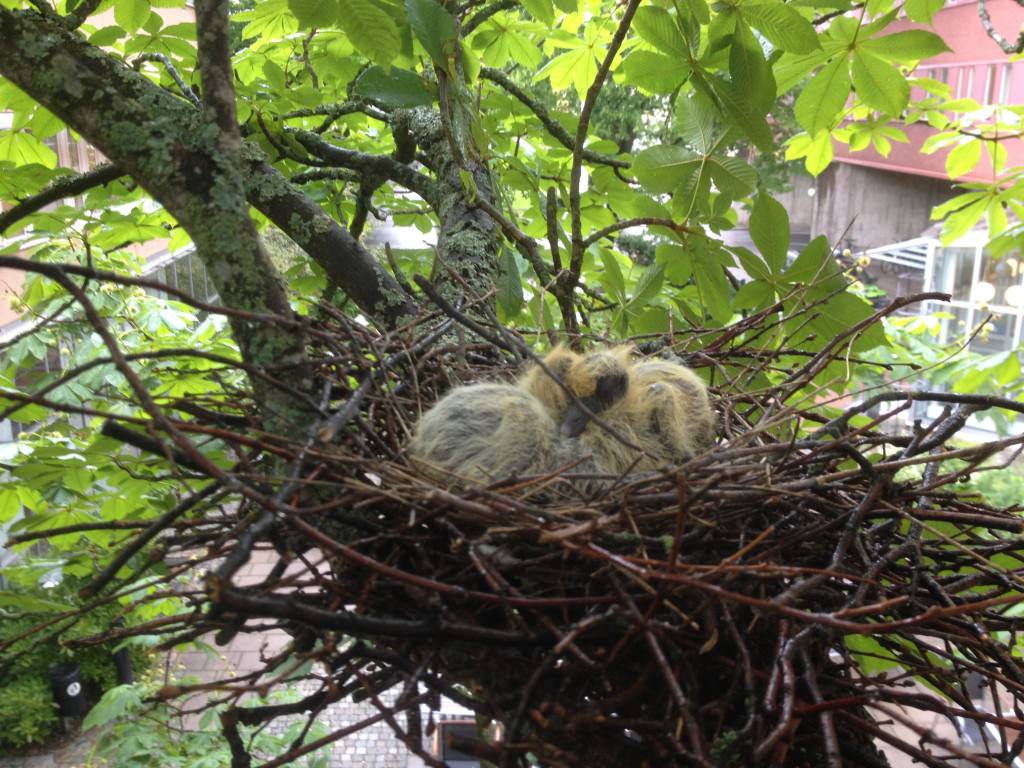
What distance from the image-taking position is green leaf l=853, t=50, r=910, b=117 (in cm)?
153

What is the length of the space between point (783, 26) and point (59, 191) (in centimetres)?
141

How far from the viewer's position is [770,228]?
1.54 metres

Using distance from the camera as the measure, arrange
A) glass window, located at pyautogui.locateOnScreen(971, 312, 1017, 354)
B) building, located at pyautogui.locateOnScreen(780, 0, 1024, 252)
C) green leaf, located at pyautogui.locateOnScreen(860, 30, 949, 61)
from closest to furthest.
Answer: green leaf, located at pyautogui.locateOnScreen(860, 30, 949, 61), building, located at pyautogui.locateOnScreen(780, 0, 1024, 252), glass window, located at pyautogui.locateOnScreen(971, 312, 1017, 354)

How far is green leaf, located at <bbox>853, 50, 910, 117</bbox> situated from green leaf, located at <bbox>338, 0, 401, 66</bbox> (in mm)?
999

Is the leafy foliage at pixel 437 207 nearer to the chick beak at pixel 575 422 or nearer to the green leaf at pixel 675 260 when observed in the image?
the green leaf at pixel 675 260

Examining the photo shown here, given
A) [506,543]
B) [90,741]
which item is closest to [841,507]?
[506,543]

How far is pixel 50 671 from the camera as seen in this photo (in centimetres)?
477

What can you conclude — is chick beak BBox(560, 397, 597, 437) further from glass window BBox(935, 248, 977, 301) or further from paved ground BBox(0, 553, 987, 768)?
glass window BBox(935, 248, 977, 301)

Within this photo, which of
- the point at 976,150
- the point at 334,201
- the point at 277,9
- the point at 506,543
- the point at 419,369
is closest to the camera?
the point at 506,543

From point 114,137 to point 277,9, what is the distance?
990 millimetres

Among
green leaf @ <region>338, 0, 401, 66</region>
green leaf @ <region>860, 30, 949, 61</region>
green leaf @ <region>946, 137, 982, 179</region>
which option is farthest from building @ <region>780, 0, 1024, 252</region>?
green leaf @ <region>338, 0, 401, 66</region>

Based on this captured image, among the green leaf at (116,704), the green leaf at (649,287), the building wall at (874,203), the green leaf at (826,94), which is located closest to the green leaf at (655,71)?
the green leaf at (826,94)

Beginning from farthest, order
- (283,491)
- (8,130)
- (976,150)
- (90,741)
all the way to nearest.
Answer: (90,741)
(976,150)
(8,130)
(283,491)

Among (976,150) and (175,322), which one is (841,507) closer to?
(976,150)
